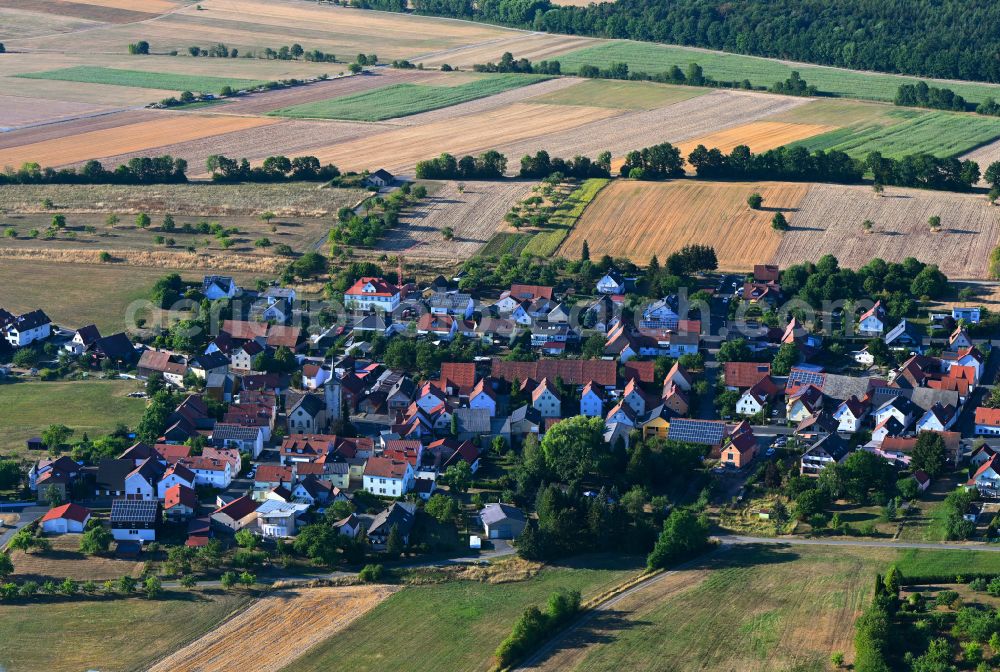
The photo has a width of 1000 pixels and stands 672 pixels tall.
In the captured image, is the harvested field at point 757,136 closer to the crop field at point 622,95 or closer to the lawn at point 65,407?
the crop field at point 622,95

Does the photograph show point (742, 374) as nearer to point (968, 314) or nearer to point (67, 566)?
point (968, 314)

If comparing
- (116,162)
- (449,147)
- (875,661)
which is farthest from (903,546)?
(116,162)

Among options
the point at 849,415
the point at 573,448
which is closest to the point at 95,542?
the point at 573,448

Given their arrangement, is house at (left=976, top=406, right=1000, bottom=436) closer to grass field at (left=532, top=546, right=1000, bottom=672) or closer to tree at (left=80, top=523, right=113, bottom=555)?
grass field at (left=532, top=546, right=1000, bottom=672)

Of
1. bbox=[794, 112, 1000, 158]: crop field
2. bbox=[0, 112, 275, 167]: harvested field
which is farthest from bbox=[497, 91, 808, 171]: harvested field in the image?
bbox=[0, 112, 275, 167]: harvested field

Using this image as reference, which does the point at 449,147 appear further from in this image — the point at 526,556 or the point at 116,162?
the point at 526,556
